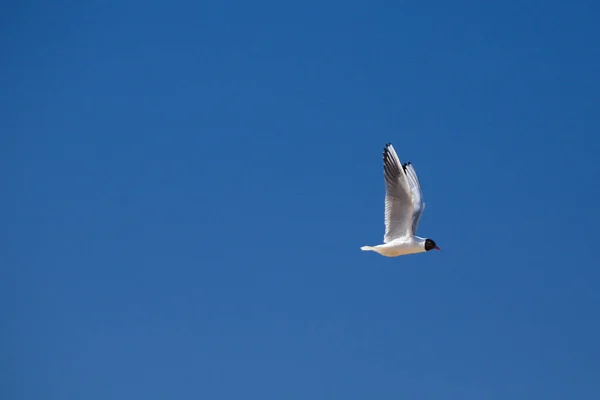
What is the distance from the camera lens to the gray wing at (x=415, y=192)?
30.0 metres

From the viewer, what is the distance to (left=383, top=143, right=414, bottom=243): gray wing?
29906mm

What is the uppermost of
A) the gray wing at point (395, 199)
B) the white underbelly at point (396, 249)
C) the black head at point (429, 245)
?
the gray wing at point (395, 199)

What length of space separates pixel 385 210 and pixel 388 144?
1114mm

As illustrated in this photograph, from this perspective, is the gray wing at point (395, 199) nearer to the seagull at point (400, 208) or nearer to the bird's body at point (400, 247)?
the seagull at point (400, 208)

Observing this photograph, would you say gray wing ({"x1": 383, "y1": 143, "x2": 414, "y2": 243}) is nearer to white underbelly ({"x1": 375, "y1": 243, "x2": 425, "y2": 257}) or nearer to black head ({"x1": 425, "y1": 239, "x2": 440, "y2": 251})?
white underbelly ({"x1": 375, "y1": 243, "x2": 425, "y2": 257})

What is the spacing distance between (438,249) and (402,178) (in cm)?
154

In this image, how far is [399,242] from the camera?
1190 inches

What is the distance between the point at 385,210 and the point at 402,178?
0.71 m

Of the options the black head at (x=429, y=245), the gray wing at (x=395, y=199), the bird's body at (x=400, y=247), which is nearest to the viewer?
the gray wing at (x=395, y=199)

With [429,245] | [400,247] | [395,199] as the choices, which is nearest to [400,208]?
[395,199]

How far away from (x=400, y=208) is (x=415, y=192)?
1.30 ft

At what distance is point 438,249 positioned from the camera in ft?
101

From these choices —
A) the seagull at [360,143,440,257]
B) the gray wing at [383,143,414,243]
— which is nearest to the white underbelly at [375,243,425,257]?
the seagull at [360,143,440,257]

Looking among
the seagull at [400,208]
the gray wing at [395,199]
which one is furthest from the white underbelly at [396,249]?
the gray wing at [395,199]
